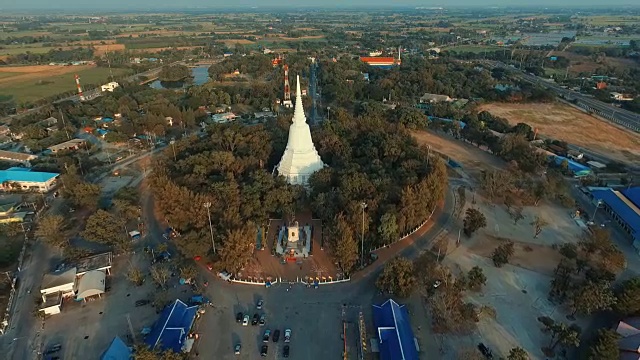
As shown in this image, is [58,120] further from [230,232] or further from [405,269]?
[405,269]

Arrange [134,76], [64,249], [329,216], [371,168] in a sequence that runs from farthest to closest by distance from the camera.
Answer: [134,76] → [371,168] → [329,216] → [64,249]

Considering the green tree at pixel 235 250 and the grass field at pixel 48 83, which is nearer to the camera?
the green tree at pixel 235 250

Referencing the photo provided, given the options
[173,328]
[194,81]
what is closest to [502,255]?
[173,328]

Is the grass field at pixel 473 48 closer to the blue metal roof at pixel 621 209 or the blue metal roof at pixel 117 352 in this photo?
the blue metal roof at pixel 621 209

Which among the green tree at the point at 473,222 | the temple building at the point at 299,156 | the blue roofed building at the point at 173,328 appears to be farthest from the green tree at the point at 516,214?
the blue roofed building at the point at 173,328

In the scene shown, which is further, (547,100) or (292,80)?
(292,80)

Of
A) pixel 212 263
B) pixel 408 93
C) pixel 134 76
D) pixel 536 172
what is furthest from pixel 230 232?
pixel 134 76

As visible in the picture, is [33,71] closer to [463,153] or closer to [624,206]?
[463,153]
